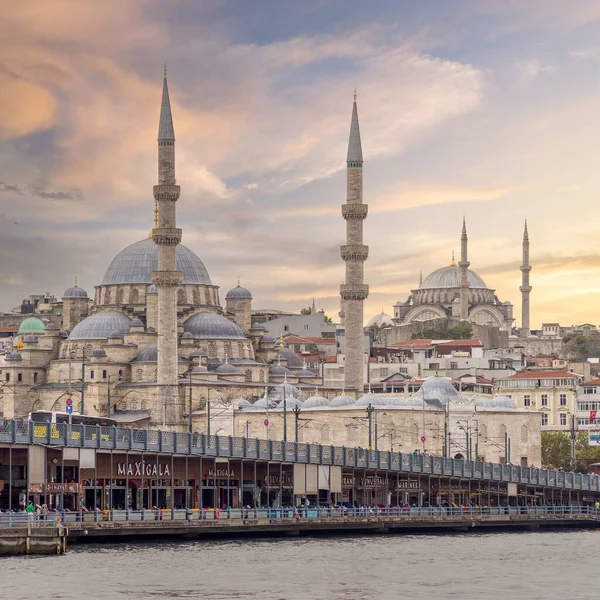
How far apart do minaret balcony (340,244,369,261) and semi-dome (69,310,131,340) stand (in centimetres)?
1731

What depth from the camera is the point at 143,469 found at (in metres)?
54.1

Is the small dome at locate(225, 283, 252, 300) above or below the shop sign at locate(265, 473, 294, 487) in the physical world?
above

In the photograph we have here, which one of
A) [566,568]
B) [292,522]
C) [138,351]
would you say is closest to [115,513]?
[292,522]

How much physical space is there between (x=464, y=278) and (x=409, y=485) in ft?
299

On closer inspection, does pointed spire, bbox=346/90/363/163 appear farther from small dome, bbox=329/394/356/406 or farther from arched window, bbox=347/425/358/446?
arched window, bbox=347/425/358/446

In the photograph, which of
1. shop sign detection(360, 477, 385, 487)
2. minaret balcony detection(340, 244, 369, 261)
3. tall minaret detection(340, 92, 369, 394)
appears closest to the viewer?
shop sign detection(360, 477, 385, 487)

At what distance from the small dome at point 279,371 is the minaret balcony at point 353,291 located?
15.0m

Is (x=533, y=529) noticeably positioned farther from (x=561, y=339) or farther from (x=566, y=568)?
(x=561, y=339)

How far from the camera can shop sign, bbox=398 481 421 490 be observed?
217 ft

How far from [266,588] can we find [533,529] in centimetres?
2819

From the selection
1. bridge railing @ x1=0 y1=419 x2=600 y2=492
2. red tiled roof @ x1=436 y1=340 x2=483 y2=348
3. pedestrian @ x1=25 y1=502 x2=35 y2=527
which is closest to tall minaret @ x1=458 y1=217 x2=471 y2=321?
red tiled roof @ x1=436 y1=340 x2=483 y2=348

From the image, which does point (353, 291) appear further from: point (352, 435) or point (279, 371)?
point (279, 371)

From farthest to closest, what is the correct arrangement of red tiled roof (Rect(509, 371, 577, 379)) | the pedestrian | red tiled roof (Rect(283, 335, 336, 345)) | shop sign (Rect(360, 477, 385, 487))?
red tiled roof (Rect(283, 335, 336, 345)) < red tiled roof (Rect(509, 371, 577, 379)) < shop sign (Rect(360, 477, 385, 487)) < the pedestrian

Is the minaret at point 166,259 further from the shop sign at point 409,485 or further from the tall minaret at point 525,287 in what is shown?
the tall minaret at point 525,287
